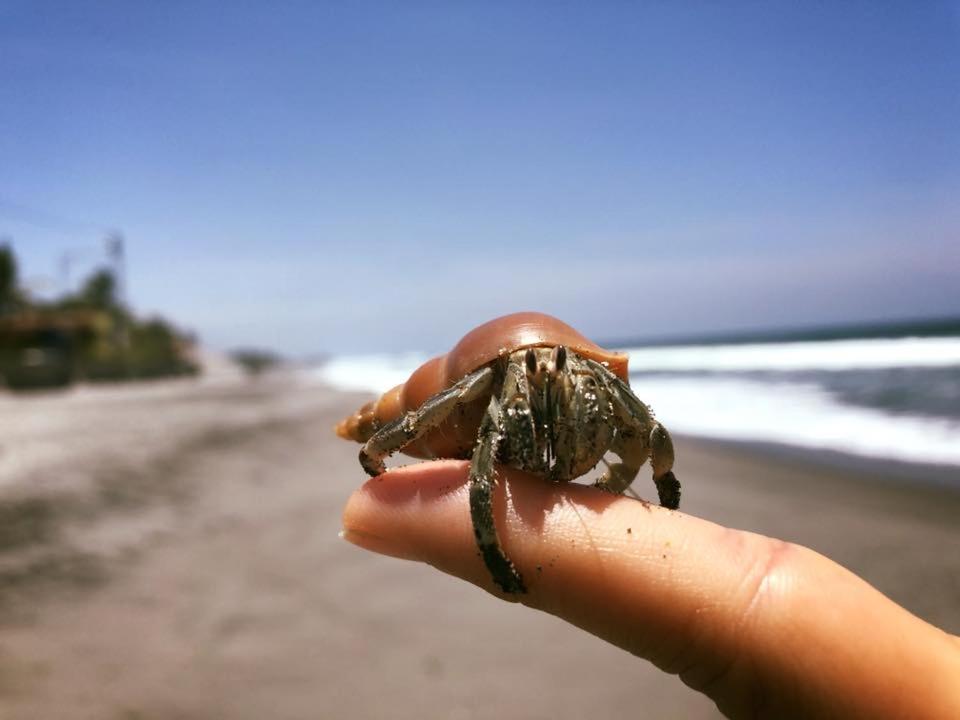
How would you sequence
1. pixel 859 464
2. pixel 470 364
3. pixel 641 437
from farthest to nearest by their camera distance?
pixel 859 464, pixel 470 364, pixel 641 437

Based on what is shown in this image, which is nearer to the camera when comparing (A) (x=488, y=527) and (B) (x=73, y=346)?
(A) (x=488, y=527)

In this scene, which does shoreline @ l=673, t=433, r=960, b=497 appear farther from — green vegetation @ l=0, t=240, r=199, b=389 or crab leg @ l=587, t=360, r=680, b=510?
green vegetation @ l=0, t=240, r=199, b=389

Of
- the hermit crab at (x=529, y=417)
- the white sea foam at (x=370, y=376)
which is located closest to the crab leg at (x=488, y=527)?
the hermit crab at (x=529, y=417)

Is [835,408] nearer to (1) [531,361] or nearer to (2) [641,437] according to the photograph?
(2) [641,437]

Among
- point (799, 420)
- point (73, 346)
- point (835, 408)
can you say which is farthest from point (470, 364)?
point (73, 346)

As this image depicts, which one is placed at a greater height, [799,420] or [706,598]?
[706,598]

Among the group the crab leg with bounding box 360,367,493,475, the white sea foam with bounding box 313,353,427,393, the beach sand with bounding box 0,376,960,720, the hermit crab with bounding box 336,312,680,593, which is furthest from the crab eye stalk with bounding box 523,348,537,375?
the white sea foam with bounding box 313,353,427,393

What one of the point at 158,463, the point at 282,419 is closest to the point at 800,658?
the point at 158,463

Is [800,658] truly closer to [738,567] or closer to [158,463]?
[738,567]
